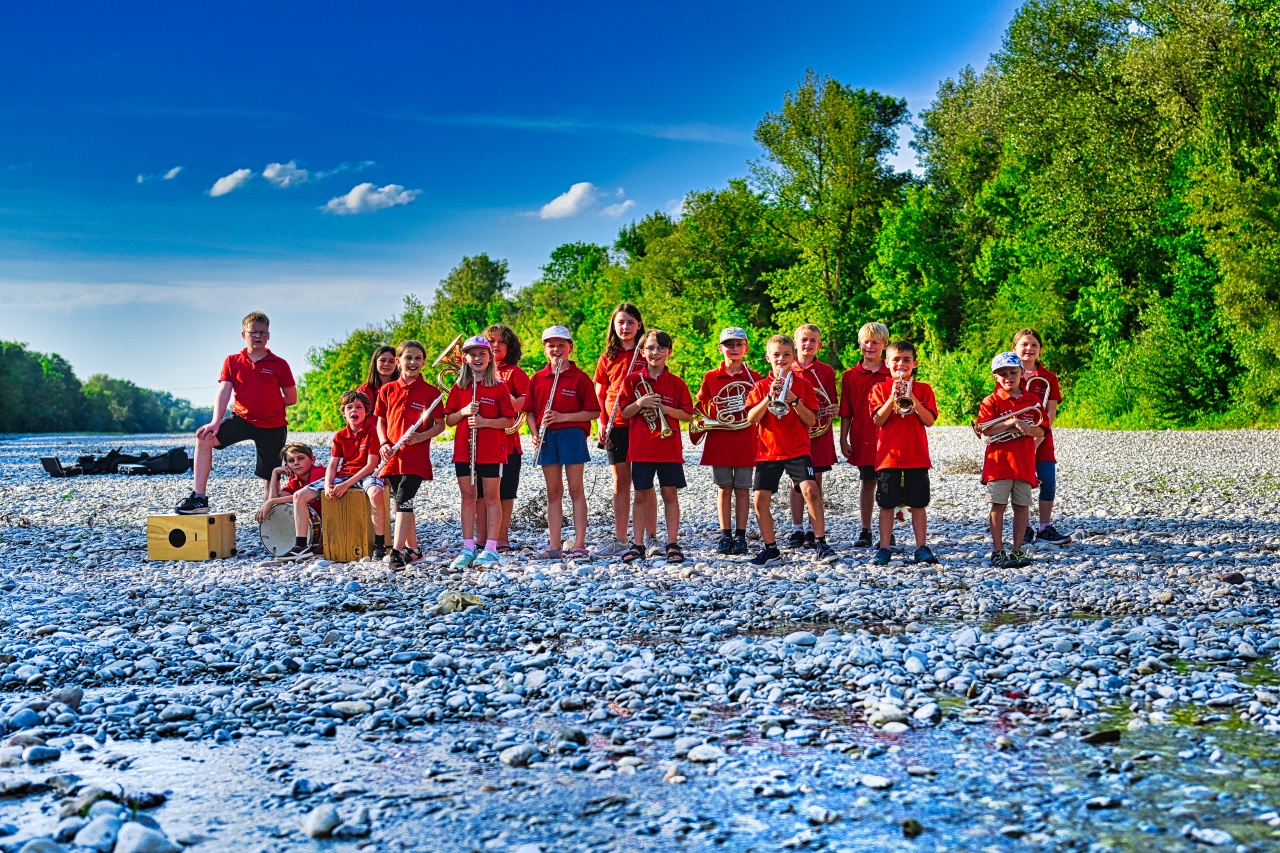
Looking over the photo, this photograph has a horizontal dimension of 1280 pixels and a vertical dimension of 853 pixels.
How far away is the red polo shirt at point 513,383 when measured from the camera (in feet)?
32.8

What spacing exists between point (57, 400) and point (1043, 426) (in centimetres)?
10714

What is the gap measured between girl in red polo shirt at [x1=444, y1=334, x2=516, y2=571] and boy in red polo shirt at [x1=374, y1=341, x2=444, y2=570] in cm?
22

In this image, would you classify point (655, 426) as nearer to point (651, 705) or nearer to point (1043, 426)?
point (1043, 426)

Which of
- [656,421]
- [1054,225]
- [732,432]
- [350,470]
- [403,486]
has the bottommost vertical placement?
[403,486]

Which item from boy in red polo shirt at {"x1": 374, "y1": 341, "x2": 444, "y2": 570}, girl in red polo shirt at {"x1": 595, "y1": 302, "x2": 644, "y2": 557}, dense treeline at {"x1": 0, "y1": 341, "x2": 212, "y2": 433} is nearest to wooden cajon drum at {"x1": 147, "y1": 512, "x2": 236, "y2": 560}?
boy in red polo shirt at {"x1": 374, "y1": 341, "x2": 444, "y2": 570}

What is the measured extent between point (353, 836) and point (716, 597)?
452cm

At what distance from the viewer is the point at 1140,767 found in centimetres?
421

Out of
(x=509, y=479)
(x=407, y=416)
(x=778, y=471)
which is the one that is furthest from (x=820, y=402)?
(x=407, y=416)

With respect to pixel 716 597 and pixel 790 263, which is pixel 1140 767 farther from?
pixel 790 263

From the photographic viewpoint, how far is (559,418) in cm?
971

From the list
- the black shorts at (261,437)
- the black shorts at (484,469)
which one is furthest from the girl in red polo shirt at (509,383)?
the black shorts at (261,437)

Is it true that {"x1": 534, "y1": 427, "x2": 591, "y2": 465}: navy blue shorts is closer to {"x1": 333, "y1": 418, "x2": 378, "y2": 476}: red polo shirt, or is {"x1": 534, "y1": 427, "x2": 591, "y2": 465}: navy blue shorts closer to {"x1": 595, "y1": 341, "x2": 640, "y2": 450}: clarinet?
{"x1": 595, "y1": 341, "x2": 640, "y2": 450}: clarinet

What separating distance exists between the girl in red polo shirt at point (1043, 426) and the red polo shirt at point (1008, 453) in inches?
13.0

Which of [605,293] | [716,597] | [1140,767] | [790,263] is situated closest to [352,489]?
[716,597]
